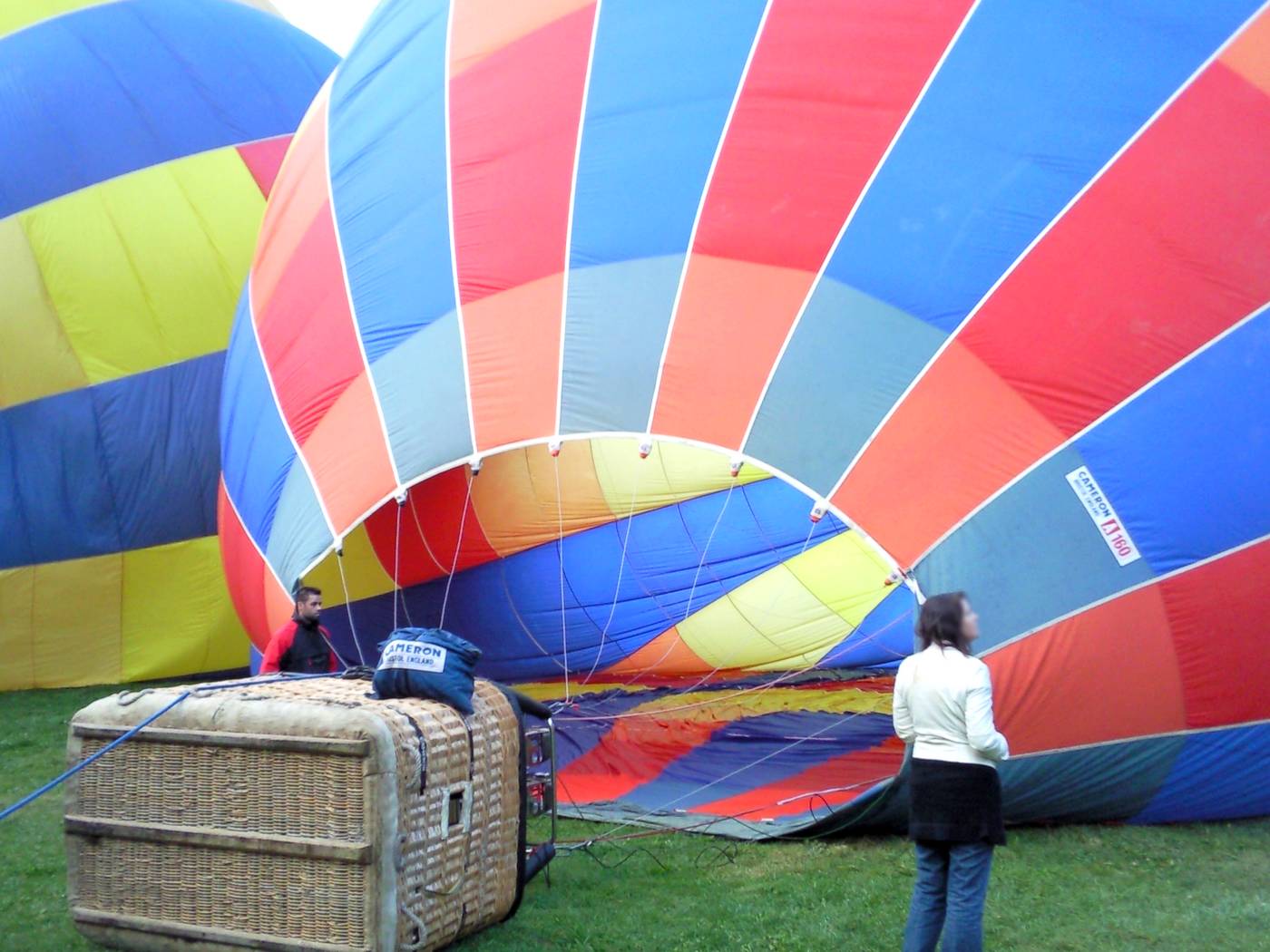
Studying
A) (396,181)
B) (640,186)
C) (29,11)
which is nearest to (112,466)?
(29,11)

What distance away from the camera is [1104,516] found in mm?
4172

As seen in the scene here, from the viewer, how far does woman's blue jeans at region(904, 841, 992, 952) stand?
298 centimetres

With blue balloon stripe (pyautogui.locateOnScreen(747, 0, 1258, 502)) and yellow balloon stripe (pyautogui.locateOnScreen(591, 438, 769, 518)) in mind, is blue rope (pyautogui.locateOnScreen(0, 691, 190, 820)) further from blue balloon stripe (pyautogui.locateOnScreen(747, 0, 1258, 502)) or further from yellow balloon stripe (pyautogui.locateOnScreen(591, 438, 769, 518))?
yellow balloon stripe (pyautogui.locateOnScreen(591, 438, 769, 518))

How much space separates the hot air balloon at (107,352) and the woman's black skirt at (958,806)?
5793mm

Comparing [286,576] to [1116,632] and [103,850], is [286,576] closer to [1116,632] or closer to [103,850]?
[103,850]

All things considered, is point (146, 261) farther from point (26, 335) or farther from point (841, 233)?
point (841, 233)

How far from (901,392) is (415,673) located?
178 cm

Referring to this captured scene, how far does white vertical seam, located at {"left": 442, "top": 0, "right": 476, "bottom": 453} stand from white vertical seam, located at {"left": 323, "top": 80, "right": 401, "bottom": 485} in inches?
12.7

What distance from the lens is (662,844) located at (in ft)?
14.7

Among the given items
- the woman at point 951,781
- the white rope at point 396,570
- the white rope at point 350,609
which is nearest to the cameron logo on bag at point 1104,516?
the woman at point 951,781

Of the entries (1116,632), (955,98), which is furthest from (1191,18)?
(1116,632)

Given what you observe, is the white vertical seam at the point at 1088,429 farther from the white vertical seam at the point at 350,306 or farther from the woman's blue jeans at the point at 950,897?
the white vertical seam at the point at 350,306

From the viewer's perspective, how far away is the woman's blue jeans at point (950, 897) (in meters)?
2.98

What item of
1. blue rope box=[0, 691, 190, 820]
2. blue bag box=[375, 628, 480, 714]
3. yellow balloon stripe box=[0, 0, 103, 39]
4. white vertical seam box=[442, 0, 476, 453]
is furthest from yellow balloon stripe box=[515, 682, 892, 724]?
yellow balloon stripe box=[0, 0, 103, 39]
